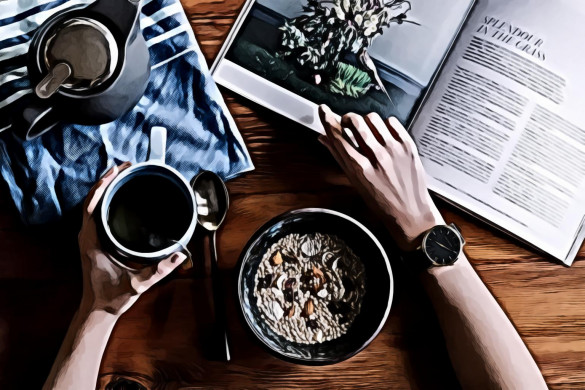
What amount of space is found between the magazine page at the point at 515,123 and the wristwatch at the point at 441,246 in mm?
50

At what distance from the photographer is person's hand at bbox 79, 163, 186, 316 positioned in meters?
0.69

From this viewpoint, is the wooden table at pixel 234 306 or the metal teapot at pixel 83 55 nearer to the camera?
the metal teapot at pixel 83 55

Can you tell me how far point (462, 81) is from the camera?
0.78 m

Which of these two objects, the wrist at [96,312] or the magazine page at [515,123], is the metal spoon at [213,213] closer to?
the wrist at [96,312]

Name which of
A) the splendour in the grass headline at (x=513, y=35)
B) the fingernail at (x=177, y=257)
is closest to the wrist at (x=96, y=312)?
the fingernail at (x=177, y=257)

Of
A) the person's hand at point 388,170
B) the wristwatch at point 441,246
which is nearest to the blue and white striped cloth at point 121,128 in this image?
the person's hand at point 388,170

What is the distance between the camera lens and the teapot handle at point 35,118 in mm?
602

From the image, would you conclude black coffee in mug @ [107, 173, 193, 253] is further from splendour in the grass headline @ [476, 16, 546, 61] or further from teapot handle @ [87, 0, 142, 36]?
splendour in the grass headline @ [476, 16, 546, 61]

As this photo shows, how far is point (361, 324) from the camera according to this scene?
0.71m

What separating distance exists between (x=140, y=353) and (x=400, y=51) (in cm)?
49

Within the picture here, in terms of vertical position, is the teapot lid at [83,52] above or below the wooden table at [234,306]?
above

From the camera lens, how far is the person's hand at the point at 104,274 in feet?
2.25

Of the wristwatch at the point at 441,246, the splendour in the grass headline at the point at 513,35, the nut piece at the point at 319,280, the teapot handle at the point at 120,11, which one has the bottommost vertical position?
the nut piece at the point at 319,280

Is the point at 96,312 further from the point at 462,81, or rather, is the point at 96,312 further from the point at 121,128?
the point at 462,81
